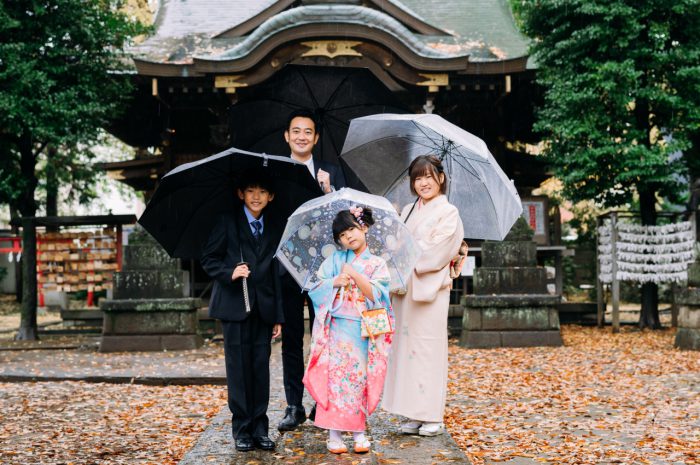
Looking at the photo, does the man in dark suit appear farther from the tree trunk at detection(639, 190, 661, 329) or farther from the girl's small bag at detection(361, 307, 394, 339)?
the tree trunk at detection(639, 190, 661, 329)

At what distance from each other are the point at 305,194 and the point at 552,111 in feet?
27.0

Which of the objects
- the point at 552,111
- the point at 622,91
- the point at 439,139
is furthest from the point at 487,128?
the point at 439,139

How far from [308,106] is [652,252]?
8371 mm

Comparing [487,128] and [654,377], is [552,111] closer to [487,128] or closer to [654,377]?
[487,128]

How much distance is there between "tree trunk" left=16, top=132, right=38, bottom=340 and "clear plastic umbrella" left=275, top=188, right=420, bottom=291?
838cm

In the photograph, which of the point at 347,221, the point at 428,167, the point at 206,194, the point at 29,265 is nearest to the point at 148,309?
the point at 29,265

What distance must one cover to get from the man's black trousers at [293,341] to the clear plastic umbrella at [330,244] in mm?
449

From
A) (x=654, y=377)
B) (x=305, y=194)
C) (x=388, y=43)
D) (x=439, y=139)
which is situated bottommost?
(x=654, y=377)

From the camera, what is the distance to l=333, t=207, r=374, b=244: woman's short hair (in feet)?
14.0

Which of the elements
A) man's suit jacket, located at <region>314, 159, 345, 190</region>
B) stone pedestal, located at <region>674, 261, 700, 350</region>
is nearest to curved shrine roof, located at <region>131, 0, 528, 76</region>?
stone pedestal, located at <region>674, 261, 700, 350</region>

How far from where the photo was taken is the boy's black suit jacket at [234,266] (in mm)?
4453

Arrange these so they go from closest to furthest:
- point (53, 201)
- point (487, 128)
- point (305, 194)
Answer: point (305, 194)
point (487, 128)
point (53, 201)

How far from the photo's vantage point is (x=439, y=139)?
5.30 metres

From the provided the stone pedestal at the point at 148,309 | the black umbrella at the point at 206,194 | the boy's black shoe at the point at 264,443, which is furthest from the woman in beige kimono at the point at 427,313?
the stone pedestal at the point at 148,309
